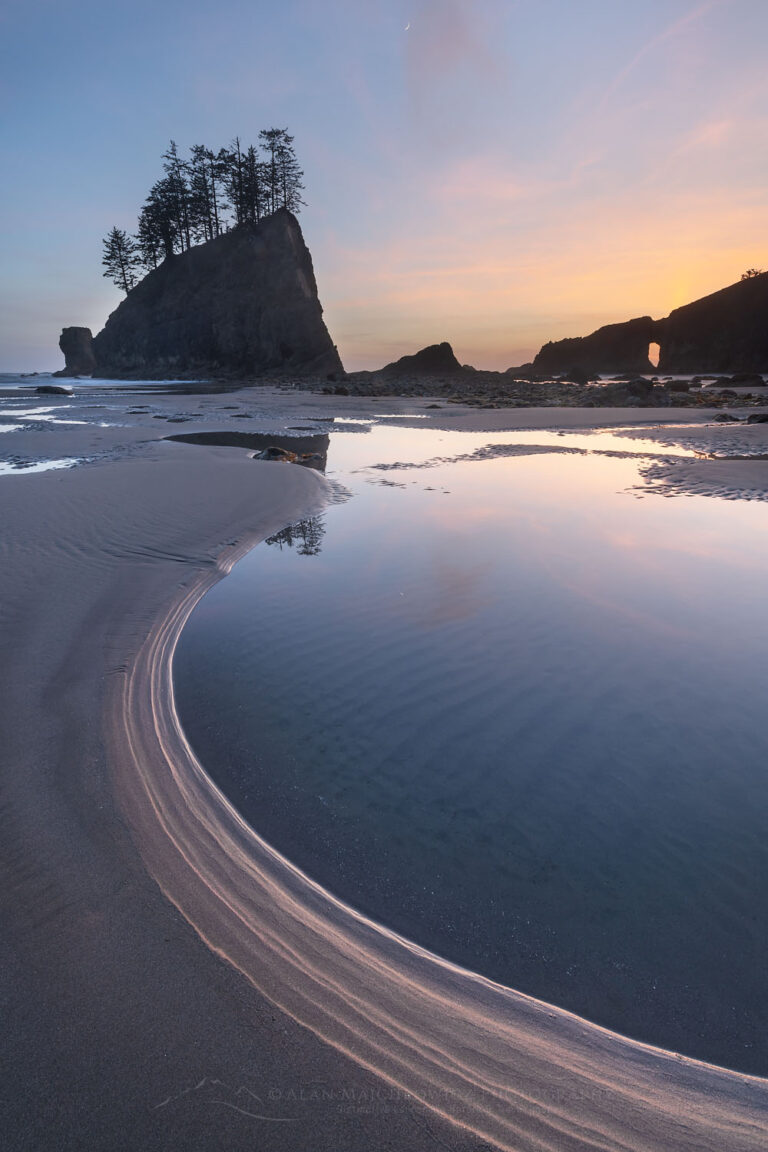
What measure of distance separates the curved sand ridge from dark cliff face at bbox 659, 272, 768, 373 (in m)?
106

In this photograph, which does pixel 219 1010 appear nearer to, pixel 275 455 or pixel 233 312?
pixel 275 455

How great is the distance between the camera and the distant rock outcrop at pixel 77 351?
109m

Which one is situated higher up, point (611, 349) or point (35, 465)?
point (611, 349)

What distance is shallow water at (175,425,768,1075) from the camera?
8.20 feet

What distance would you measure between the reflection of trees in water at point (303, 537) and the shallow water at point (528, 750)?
314 mm

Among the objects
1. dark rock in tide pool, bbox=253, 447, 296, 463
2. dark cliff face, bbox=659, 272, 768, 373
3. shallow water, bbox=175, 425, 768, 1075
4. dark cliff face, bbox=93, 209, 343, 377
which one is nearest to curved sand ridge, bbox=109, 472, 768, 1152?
shallow water, bbox=175, 425, 768, 1075

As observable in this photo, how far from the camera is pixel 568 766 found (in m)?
3.72

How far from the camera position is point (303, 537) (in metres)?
9.20

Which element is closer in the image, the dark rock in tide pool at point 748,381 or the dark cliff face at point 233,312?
the dark rock in tide pool at point 748,381

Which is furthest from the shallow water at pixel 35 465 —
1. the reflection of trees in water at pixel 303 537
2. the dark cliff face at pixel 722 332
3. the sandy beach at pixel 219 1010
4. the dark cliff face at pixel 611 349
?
the dark cliff face at pixel 611 349

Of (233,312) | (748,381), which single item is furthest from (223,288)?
(748,381)

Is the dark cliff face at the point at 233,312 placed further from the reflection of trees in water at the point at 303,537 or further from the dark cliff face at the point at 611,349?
the dark cliff face at the point at 611,349

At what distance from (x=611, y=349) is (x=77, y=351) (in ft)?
394

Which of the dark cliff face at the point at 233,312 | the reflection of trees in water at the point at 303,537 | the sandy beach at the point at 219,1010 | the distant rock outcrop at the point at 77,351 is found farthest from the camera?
the distant rock outcrop at the point at 77,351
